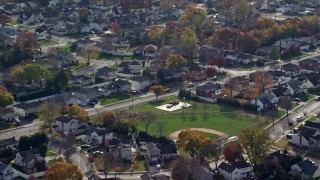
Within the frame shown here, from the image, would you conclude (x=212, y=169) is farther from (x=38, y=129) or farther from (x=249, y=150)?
(x=38, y=129)

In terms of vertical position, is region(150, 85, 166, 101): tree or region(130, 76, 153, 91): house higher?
region(150, 85, 166, 101): tree

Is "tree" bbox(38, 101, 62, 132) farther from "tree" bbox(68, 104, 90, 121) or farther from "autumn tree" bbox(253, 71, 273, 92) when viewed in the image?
"autumn tree" bbox(253, 71, 273, 92)

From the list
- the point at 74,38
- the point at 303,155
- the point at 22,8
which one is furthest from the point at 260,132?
the point at 22,8

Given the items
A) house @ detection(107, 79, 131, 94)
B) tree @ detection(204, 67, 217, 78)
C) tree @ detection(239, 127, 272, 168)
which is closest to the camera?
tree @ detection(239, 127, 272, 168)

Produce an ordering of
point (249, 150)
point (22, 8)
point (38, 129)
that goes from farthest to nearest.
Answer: point (22, 8) → point (38, 129) → point (249, 150)

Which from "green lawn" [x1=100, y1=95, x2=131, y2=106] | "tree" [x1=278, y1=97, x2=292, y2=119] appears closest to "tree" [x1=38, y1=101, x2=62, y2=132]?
"green lawn" [x1=100, y1=95, x2=131, y2=106]

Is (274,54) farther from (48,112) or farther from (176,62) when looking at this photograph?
(48,112)
